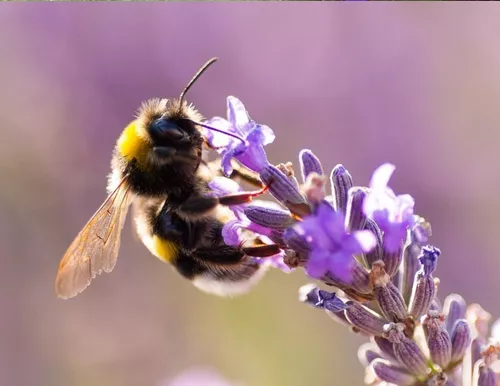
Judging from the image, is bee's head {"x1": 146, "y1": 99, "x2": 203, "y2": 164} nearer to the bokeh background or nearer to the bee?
the bee

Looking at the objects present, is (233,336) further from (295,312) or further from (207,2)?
(207,2)

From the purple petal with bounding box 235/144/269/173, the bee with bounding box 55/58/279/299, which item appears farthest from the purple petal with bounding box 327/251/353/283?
the bee with bounding box 55/58/279/299

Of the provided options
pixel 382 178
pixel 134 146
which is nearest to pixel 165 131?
pixel 134 146

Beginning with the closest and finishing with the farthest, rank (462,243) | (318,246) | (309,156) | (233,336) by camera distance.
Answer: (318,246) → (309,156) → (233,336) → (462,243)

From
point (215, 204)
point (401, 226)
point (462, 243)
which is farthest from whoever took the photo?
point (462, 243)

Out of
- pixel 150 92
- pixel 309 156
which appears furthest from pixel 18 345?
pixel 309 156

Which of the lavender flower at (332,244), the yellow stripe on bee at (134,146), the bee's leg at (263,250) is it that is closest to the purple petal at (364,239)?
the lavender flower at (332,244)

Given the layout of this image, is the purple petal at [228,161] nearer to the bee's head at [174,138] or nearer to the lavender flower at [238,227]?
the lavender flower at [238,227]
